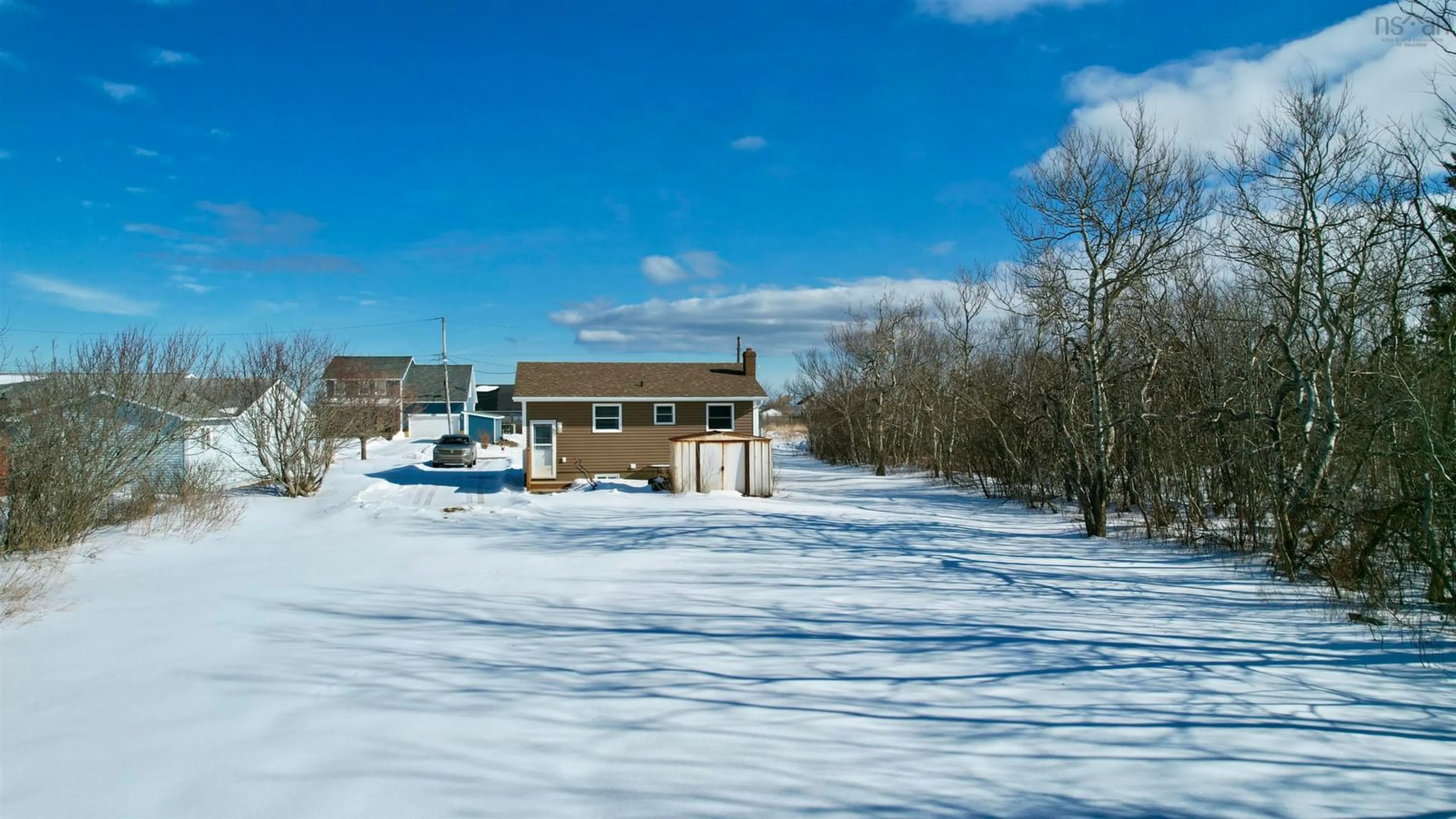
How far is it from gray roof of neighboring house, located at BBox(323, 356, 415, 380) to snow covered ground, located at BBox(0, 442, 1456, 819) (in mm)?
17295

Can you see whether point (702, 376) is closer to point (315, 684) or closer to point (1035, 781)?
point (315, 684)

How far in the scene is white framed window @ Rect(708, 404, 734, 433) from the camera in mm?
25672

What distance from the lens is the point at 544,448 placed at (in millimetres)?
24406

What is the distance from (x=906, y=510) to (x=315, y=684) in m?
14.1

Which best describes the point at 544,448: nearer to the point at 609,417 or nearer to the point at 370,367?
the point at 609,417

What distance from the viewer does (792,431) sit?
255 feet

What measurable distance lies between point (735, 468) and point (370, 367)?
35339mm

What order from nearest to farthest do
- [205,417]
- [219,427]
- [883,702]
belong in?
[883,702] → [205,417] → [219,427]

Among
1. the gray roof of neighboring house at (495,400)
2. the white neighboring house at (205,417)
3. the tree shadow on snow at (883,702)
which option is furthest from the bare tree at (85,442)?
the gray roof of neighboring house at (495,400)

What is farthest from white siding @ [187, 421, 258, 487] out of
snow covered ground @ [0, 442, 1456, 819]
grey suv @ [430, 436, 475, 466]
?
grey suv @ [430, 436, 475, 466]

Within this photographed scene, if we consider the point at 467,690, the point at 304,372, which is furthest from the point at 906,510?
the point at 304,372

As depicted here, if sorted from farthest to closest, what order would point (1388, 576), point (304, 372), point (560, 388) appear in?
point (560, 388)
point (304, 372)
point (1388, 576)

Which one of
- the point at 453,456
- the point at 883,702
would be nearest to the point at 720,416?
the point at 453,456

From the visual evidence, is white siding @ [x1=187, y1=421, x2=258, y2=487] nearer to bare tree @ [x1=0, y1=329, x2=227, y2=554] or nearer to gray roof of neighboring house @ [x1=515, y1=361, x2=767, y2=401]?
bare tree @ [x1=0, y1=329, x2=227, y2=554]
